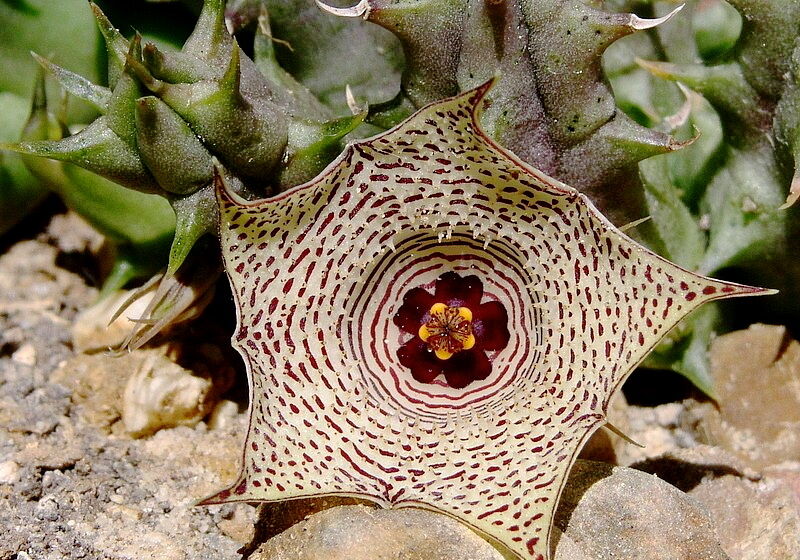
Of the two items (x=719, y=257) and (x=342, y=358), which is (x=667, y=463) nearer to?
(x=719, y=257)

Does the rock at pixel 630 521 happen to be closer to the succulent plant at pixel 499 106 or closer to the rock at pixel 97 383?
the succulent plant at pixel 499 106

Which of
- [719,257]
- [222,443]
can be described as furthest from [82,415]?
[719,257]

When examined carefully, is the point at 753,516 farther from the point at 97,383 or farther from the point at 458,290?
the point at 97,383

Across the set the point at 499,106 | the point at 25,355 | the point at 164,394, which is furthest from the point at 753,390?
the point at 25,355

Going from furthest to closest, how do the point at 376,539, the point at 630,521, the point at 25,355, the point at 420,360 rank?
the point at 25,355 → the point at 420,360 → the point at 630,521 → the point at 376,539

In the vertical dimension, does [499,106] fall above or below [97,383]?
above

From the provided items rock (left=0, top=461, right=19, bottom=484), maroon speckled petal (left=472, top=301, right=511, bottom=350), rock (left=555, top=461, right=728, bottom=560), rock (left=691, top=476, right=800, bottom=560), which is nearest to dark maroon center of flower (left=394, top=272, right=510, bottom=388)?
maroon speckled petal (left=472, top=301, right=511, bottom=350)

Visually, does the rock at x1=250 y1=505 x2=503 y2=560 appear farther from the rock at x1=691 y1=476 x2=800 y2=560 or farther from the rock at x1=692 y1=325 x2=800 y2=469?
the rock at x1=692 y1=325 x2=800 y2=469

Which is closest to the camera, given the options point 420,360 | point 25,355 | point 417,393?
point 417,393

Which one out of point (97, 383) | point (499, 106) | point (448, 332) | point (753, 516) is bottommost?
point (753, 516)
